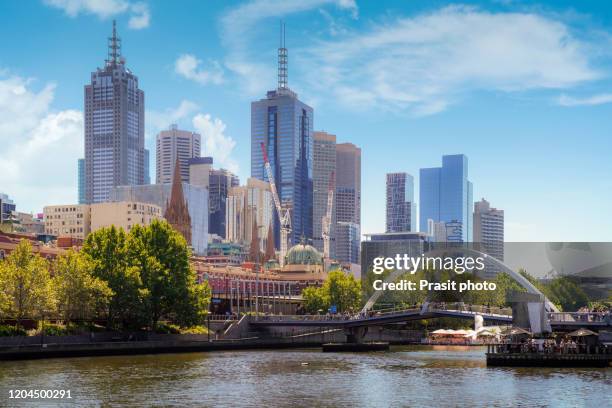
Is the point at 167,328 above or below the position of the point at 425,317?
below

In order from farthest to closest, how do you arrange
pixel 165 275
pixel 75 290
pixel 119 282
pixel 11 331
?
1. pixel 165 275
2. pixel 119 282
3. pixel 75 290
4. pixel 11 331

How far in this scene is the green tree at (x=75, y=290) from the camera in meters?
108

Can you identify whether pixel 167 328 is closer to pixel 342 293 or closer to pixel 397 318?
pixel 397 318

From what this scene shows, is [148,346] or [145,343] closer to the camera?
[148,346]

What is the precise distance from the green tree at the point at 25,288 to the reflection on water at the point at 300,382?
9429 mm

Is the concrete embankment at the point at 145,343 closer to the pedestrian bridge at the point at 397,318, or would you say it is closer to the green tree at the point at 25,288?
the pedestrian bridge at the point at 397,318

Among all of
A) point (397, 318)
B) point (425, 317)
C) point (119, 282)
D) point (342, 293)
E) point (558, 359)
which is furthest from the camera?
point (342, 293)

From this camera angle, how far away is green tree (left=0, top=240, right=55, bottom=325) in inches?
3974

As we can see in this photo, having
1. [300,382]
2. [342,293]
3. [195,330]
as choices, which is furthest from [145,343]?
[342,293]

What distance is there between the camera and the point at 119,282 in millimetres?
115000

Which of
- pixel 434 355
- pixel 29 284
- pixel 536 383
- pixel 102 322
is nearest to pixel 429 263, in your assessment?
pixel 434 355

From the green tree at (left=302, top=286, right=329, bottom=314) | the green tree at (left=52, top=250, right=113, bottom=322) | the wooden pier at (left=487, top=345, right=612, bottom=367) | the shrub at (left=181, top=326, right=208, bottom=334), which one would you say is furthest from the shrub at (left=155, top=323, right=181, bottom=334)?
the green tree at (left=302, top=286, right=329, bottom=314)

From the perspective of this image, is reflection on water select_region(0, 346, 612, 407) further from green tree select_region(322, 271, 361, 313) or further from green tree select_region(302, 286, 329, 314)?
green tree select_region(322, 271, 361, 313)

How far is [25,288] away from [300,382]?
3503 cm
